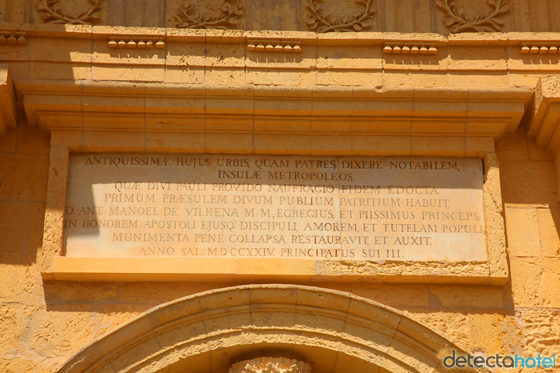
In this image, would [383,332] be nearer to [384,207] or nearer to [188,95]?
[384,207]

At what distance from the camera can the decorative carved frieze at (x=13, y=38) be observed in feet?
31.1

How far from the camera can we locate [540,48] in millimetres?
9680

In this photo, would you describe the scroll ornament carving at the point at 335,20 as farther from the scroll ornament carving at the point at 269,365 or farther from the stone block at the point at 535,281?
the scroll ornament carving at the point at 269,365

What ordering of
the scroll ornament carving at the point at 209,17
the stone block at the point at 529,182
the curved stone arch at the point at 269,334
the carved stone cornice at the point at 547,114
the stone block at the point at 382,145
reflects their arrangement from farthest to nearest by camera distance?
the scroll ornament carving at the point at 209,17 → the stone block at the point at 382,145 → the stone block at the point at 529,182 → the carved stone cornice at the point at 547,114 → the curved stone arch at the point at 269,334

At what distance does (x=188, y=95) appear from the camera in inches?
372

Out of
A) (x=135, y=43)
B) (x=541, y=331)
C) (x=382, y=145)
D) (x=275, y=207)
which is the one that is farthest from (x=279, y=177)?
(x=541, y=331)

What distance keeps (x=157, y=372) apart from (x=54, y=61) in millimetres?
2811

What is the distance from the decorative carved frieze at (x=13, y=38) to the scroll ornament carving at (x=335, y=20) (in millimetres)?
2476

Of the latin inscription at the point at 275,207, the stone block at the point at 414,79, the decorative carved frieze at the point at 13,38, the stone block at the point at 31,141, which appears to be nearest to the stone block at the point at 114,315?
the latin inscription at the point at 275,207

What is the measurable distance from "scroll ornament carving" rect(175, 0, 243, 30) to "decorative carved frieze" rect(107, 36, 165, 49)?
1.04 feet

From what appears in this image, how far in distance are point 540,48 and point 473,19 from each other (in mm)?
664

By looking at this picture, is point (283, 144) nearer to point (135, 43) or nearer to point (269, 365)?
point (135, 43)

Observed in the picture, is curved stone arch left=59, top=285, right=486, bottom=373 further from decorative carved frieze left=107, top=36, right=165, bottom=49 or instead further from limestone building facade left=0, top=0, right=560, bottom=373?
decorative carved frieze left=107, top=36, right=165, bottom=49

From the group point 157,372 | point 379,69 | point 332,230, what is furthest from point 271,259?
point 379,69
